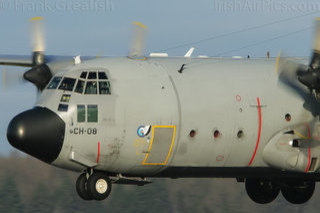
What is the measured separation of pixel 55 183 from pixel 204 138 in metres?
21.6

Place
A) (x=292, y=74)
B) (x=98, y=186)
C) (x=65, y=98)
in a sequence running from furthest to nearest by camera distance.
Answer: (x=292, y=74) → (x=98, y=186) → (x=65, y=98)

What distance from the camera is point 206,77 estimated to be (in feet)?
75.8

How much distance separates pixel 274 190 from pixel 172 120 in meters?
5.68

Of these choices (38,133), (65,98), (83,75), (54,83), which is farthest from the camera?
(54,83)

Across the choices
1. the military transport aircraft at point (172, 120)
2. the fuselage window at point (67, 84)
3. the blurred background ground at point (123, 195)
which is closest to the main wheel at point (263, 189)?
the military transport aircraft at point (172, 120)

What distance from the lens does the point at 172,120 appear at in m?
22.1

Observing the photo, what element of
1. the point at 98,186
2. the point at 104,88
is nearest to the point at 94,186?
the point at 98,186

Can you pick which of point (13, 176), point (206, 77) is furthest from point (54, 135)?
point (13, 176)

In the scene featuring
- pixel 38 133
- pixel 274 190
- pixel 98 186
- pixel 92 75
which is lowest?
pixel 274 190

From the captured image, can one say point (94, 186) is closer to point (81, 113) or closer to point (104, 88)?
point (81, 113)

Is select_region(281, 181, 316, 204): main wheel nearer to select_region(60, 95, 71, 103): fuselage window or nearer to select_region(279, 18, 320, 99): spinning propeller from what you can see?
select_region(279, 18, 320, 99): spinning propeller

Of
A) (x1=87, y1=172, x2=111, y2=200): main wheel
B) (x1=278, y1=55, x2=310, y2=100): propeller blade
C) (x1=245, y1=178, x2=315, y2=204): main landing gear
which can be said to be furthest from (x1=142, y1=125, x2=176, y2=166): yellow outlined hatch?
(x1=245, y1=178, x2=315, y2=204): main landing gear

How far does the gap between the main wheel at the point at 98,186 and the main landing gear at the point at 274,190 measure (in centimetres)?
578

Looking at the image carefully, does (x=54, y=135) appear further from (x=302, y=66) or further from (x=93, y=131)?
(x=302, y=66)
